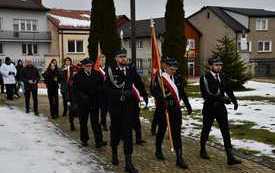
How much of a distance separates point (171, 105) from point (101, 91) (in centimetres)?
242

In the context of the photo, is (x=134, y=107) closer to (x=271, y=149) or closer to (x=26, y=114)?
(x=271, y=149)

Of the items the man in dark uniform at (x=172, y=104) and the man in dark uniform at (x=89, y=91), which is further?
the man in dark uniform at (x=89, y=91)

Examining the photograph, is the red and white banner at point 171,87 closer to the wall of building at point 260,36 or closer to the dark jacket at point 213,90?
the dark jacket at point 213,90

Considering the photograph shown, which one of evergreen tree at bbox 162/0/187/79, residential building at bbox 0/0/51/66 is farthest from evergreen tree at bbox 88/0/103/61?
residential building at bbox 0/0/51/66

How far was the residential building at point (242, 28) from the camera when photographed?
2132 inches

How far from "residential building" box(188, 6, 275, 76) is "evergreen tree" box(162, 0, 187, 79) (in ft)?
86.6

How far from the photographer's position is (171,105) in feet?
28.2

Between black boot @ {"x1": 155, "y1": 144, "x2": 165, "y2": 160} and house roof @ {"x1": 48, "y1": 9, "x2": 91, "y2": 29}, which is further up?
house roof @ {"x1": 48, "y1": 9, "x2": 91, "y2": 29}

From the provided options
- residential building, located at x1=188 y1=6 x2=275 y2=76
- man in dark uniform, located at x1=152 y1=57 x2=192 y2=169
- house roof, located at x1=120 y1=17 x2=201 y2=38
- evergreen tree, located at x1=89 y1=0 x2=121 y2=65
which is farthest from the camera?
residential building, located at x1=188 y1=6 x2=275 y2=76

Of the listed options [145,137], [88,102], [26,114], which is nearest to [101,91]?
[88,102]

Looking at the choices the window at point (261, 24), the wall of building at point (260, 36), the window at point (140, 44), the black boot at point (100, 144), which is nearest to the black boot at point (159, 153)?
the black boot at point (100, 144)

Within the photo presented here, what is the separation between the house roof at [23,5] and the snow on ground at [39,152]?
41.5 meters

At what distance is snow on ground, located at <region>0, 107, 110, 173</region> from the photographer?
820cm

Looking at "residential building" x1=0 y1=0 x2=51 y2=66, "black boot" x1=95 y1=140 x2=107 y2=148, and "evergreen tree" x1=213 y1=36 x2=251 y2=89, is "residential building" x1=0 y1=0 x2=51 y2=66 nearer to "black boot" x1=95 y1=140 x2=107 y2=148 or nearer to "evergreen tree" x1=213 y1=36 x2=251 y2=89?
"evergreen tree" x1=213 y1=36 x2=251 y2=89
